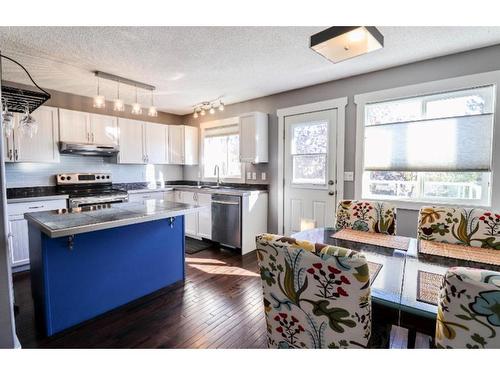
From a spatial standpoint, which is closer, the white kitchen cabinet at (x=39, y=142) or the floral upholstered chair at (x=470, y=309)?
the floral upholstered chair at (x=470, y=309)

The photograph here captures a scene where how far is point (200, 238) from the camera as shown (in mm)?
4363

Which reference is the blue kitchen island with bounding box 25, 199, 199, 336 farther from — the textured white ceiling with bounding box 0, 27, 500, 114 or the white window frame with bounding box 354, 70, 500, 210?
the white window frame with bounding box 354, 70, 500, 210

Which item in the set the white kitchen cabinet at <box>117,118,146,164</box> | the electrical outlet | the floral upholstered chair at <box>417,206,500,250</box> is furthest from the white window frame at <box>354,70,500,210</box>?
the white kitchen cabinet at <box>117,118,146,164</box>

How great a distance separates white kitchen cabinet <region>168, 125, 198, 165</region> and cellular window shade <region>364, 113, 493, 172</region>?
3.24 m

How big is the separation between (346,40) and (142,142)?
3.99m

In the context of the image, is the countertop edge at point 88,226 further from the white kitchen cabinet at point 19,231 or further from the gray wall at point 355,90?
the gray wall at point 355,90

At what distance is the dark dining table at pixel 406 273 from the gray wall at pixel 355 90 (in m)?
1.61

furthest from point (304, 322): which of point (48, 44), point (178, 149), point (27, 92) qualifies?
point (178, 149)

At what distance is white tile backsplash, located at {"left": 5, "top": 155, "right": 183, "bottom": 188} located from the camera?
3.46 metres

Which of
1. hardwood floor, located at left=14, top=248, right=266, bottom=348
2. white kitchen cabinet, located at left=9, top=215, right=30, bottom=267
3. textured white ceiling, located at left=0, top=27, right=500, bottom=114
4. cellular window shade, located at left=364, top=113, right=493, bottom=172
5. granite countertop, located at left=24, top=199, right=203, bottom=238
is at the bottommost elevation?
hardwood floor, located at left=14, top=248, right=266, bottom=348

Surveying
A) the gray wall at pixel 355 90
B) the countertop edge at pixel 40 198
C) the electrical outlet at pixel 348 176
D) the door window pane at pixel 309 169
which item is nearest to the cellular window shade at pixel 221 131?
the gray wall at pixel 355 90

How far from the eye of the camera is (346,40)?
4.11ft

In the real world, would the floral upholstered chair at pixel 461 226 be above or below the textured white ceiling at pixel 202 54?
below

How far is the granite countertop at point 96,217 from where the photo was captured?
166 cm
